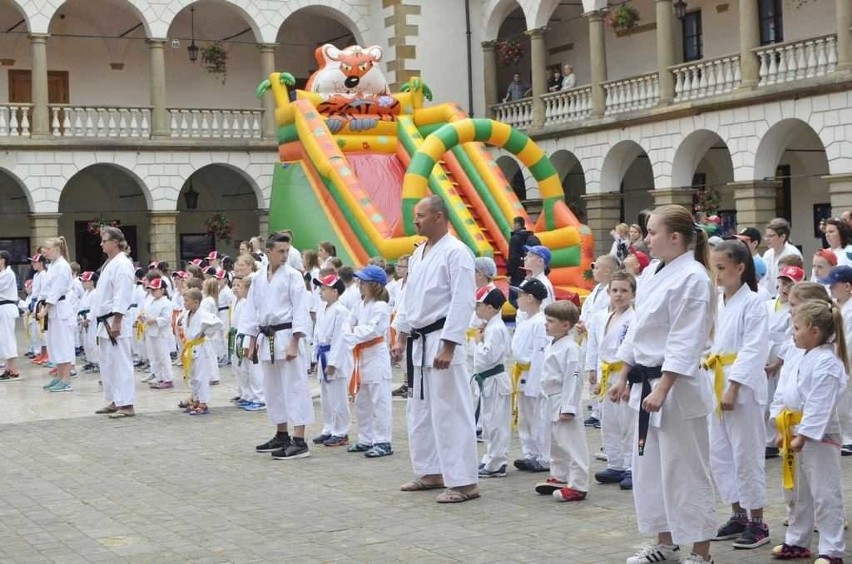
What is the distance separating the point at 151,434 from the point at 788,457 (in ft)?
23.2

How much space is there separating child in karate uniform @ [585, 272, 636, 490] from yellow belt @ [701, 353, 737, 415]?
1.30 m

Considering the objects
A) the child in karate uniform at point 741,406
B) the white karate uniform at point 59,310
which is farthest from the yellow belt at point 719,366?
the white karate uniform at point 59,310

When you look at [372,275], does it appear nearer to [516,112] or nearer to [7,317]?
[7,317]

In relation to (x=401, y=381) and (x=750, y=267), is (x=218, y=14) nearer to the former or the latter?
(x=401, y=381)

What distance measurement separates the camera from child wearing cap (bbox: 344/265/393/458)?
10602 mm

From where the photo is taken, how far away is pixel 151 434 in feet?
39.7

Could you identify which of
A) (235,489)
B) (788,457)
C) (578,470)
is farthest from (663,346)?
(235,489)

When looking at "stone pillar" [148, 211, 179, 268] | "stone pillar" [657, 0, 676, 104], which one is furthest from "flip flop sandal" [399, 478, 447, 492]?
"stone pillar" [148, 211, 179, 268]

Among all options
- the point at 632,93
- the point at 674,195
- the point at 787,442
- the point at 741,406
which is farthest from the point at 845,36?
the point at 787,442

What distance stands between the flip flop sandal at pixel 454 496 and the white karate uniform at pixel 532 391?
1241 millimetres

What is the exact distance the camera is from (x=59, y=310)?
55.2 ft

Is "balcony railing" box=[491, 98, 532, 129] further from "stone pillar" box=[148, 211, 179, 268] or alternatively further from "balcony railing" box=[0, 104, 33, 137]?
"balcony railing" box=[0, 104, 33, 137]

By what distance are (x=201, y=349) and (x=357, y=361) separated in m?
3.48

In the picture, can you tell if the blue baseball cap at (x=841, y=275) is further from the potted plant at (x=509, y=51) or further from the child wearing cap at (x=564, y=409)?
the potted plant at (x=509, y=51)
